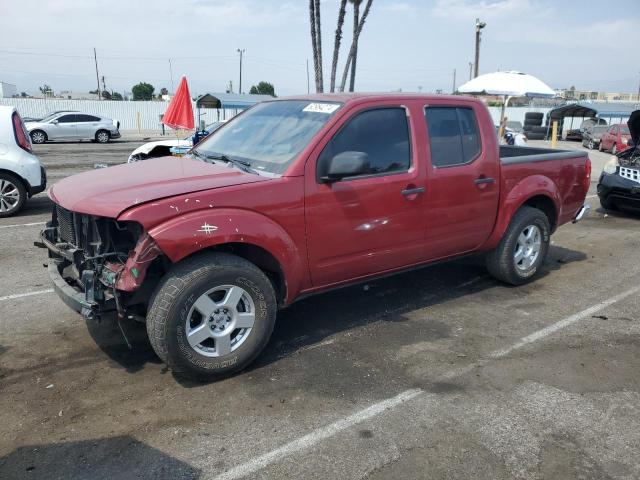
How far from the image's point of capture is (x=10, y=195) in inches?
351

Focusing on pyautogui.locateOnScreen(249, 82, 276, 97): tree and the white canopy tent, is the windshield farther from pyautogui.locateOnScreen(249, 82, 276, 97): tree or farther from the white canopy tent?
pyautogui.locateOnScreen(249, 82, 276, 97): tree

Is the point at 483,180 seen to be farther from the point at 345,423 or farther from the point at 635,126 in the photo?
the point at 635,126


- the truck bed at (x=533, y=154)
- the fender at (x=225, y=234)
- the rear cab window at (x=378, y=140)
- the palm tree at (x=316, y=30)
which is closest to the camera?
the fender at (x=225, y=234)

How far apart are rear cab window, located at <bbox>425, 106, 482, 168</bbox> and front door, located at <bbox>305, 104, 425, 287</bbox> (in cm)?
26

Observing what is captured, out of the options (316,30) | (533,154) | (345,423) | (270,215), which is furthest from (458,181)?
(316,30)

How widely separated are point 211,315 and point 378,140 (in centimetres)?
187

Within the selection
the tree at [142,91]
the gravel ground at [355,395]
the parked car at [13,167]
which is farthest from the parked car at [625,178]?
the tree at [142,91]

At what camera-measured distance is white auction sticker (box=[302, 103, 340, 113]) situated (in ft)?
13.7

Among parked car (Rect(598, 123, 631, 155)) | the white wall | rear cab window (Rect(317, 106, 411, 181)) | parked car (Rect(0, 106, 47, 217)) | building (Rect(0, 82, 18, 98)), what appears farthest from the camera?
building (Rect(0, 82, 18, 98))

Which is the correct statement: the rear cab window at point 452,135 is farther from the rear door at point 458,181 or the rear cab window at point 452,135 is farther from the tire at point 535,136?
the tire at point 535,136

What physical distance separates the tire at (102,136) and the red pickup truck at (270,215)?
80.9 feet

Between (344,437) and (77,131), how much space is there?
26.8 m

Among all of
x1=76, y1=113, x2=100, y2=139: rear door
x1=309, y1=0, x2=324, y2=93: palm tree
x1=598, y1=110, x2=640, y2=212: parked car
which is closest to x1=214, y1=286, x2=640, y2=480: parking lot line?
x1=598, y1=110, x2=640, y2=212: parked car

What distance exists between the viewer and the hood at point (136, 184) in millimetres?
3379
